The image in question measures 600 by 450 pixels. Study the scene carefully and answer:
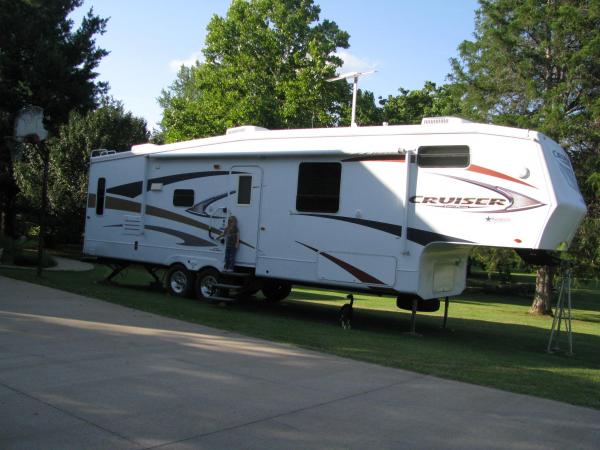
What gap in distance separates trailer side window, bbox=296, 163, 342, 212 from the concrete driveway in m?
3.61

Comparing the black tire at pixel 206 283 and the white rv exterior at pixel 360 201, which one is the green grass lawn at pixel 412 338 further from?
the white rv exterior at pixel 360 201

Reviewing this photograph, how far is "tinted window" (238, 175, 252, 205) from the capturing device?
1200 centimetres

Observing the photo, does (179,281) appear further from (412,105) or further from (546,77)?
(412,105)

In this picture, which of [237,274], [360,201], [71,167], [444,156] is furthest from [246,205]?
[71,167]

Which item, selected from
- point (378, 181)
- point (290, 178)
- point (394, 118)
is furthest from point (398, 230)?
point (394, 118)

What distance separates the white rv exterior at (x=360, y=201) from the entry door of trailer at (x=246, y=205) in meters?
0.03

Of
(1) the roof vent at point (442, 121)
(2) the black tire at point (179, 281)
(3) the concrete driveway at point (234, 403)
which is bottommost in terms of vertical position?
(3) the concrete driveway at point (234, 403)

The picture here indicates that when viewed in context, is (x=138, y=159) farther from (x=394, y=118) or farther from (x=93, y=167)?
(x=394, y=118)

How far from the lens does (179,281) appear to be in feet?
43.9

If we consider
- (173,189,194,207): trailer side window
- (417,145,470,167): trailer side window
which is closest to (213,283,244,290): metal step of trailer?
(173,189,194,207): trailer side window

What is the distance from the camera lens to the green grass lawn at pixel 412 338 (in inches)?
287

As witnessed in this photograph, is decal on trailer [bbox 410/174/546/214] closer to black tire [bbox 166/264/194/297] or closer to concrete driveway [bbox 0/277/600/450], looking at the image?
concrete driveway [bbox 0/277/600/450]

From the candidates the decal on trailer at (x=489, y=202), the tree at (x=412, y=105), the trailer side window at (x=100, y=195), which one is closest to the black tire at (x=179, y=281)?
the trailer side window at (x=100, y=195)

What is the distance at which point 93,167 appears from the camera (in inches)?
595
